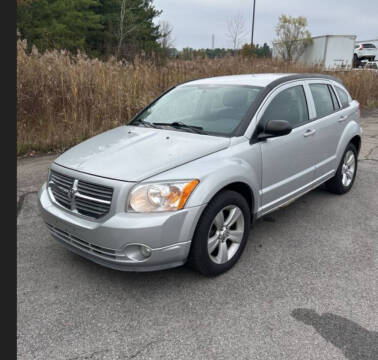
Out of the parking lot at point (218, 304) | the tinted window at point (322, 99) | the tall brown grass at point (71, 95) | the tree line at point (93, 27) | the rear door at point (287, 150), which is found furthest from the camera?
the tree line at point (93, 27)

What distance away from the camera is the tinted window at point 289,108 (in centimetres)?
361

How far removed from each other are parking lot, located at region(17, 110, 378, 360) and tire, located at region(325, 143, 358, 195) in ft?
3.54

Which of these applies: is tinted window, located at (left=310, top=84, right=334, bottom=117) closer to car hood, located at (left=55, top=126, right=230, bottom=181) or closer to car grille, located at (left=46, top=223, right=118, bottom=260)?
car hood, located at (left=55, top=126, right=230, bottom=181)

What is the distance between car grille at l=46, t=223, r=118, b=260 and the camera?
8.75 feet

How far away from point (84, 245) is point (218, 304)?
113cm

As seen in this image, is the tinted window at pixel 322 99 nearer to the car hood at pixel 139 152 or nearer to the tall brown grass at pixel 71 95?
the car hood at pixel 139 152

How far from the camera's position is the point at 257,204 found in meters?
3.38

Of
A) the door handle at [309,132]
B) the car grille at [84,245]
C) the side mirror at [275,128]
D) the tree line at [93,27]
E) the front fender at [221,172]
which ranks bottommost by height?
the car grille at [84,245]

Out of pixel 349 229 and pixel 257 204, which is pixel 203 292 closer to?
pixel 257 204

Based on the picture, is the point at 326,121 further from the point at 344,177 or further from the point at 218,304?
the point at 218,304

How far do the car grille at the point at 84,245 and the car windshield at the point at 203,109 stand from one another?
147 centimetres

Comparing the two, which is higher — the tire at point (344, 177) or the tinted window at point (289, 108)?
the tinted window at point (289, 108)

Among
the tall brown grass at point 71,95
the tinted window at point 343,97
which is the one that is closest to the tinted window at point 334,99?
the tinted window at point 343,97

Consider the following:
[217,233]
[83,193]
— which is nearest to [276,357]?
[217,233]
